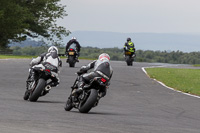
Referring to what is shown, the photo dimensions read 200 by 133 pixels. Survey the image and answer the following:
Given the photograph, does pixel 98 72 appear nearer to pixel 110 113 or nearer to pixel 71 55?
pixel 110 113

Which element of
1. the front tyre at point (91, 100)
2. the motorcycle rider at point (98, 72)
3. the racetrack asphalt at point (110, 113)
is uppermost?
the motorcycle rider at point (98, 72)

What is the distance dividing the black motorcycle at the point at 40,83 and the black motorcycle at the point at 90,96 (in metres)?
1.86

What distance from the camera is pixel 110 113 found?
13891mm

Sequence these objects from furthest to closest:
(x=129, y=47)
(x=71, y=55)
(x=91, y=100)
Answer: (x=129, y=47) < (x=71, y=55) < (x=91, y=100)

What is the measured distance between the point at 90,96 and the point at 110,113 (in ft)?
4.35

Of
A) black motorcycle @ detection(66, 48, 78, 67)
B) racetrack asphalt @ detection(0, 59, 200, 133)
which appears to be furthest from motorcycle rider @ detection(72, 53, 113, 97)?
black motorcycle @ detection(66, 48, 78, 67)

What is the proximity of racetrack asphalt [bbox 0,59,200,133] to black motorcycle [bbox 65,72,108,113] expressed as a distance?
215mm

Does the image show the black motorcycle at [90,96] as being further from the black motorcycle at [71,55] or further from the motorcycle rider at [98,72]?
the black motorcycle at [71,55]

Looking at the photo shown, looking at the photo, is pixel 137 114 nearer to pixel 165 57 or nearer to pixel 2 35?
pixel 2 35

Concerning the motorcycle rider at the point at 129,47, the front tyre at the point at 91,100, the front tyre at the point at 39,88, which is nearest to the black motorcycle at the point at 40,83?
the front tyre at the point at 39,88

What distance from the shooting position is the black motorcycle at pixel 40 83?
49.5 feet

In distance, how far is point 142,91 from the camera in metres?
22.0

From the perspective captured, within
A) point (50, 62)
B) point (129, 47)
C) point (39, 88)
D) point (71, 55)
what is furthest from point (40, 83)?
point (129, 47)

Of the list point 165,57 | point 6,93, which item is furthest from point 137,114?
point 165,57
